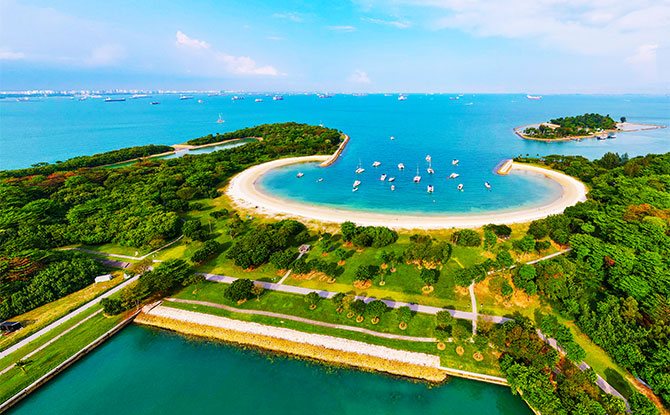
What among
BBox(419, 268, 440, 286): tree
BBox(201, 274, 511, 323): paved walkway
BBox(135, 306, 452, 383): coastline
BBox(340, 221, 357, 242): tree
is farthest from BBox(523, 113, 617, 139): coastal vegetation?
BBox(135, 306, 452, 383): coastline

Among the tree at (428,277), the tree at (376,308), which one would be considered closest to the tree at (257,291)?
the tree at (376,308)

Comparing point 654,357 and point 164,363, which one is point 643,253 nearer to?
point 654,357

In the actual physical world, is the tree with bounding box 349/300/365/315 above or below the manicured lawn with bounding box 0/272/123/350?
above

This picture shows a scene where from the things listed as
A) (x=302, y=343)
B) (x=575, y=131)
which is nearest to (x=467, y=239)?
(x=302, y=343)

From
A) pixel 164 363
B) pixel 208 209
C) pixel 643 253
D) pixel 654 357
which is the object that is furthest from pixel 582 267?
pixel 208 209

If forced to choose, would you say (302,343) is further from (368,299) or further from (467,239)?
(467,239)

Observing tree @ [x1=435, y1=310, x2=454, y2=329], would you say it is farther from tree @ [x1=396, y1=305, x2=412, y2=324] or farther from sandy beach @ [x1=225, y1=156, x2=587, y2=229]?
sandy beach @ [x1=225, y1=156, x2=587, y2=229]
